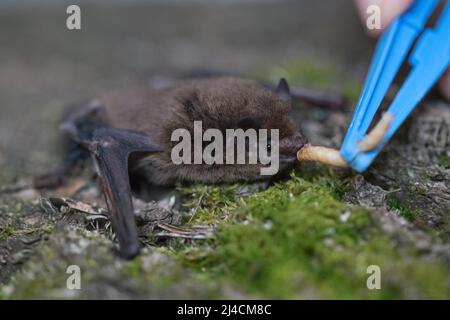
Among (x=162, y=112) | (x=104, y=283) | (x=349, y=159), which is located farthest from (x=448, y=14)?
(x=104, y=283)

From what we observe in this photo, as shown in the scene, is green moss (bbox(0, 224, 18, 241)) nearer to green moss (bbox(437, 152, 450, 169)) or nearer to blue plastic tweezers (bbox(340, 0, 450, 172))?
blue plastic tweezers (bbox(340, 0, 450, 172))

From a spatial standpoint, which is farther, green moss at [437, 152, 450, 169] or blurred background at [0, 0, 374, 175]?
blurred background at [0, 0, 374, 175]

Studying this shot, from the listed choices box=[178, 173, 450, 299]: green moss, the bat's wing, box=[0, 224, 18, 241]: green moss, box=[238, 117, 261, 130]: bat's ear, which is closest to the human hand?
box=[238, 117, 261, 130]: bat's ear

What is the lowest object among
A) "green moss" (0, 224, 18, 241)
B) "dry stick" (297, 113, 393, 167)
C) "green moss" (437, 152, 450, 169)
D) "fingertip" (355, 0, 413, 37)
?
"green moss" (0, 224, 18, 241)

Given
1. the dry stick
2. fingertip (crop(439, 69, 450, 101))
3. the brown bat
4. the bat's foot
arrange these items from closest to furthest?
the bat's foot → the dry stick → the brown bat → fingertip (crop(439, 69, 450, 101))

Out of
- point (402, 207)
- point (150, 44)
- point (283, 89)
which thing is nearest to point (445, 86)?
point (283, 89)

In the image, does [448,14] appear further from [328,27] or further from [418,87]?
[328,27]

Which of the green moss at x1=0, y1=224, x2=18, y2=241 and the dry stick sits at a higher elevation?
the dry stick

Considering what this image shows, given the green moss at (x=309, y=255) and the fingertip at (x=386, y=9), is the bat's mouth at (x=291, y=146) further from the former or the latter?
the fingertip at (x=386, y=9)

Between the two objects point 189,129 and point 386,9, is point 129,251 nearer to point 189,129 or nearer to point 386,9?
point 189,129
